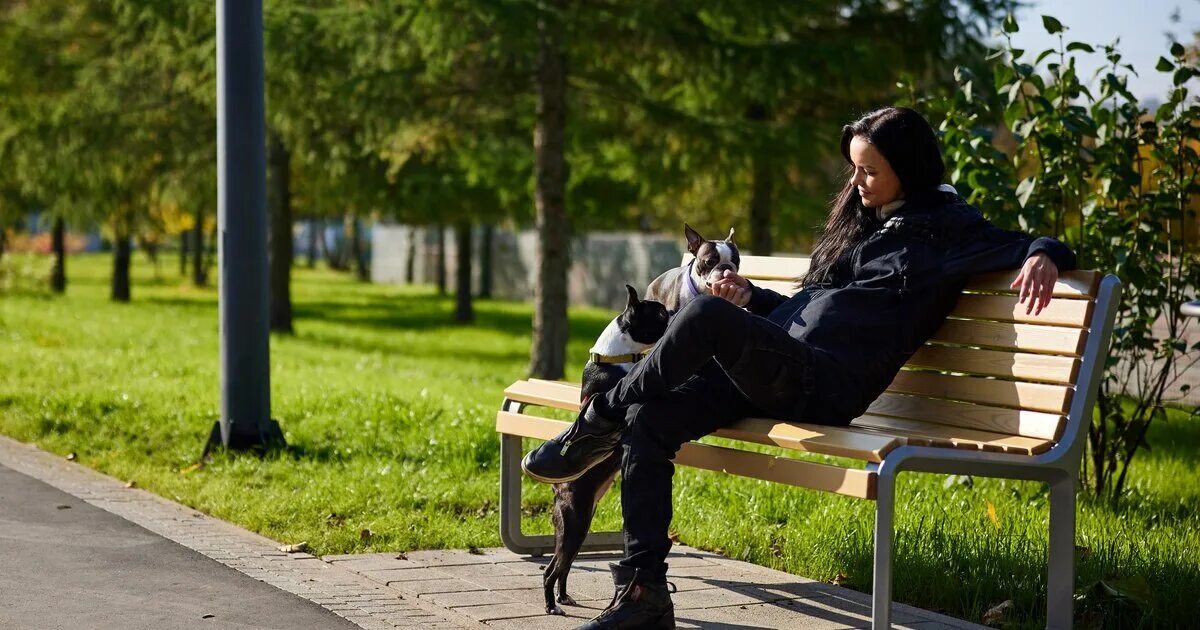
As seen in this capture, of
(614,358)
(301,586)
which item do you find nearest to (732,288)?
(614,358)

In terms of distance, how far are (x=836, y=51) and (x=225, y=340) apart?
23.6 feet

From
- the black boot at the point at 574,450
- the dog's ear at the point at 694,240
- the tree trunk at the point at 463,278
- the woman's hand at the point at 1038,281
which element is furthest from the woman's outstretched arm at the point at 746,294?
the tree trunk at the point at 463,278

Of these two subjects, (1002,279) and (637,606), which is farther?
(1002,279)

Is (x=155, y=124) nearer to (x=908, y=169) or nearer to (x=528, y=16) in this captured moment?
(x=528, y=16)

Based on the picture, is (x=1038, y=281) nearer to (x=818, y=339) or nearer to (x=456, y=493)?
(x=818, y=339)

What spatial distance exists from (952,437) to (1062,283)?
1.88 ft

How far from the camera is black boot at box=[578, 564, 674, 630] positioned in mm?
3924

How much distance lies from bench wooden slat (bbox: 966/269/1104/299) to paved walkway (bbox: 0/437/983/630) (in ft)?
3.50

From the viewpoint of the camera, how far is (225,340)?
7.40 meters

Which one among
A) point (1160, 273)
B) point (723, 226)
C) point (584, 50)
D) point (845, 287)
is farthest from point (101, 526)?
point (723, 226)

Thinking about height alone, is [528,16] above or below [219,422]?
above

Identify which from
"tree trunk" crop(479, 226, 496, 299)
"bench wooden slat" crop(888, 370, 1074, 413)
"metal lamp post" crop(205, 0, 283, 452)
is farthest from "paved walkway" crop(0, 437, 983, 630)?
"tree trunk" crop(479, 226, 496, 299)

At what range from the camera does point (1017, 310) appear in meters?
4.38

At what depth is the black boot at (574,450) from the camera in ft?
14.3
